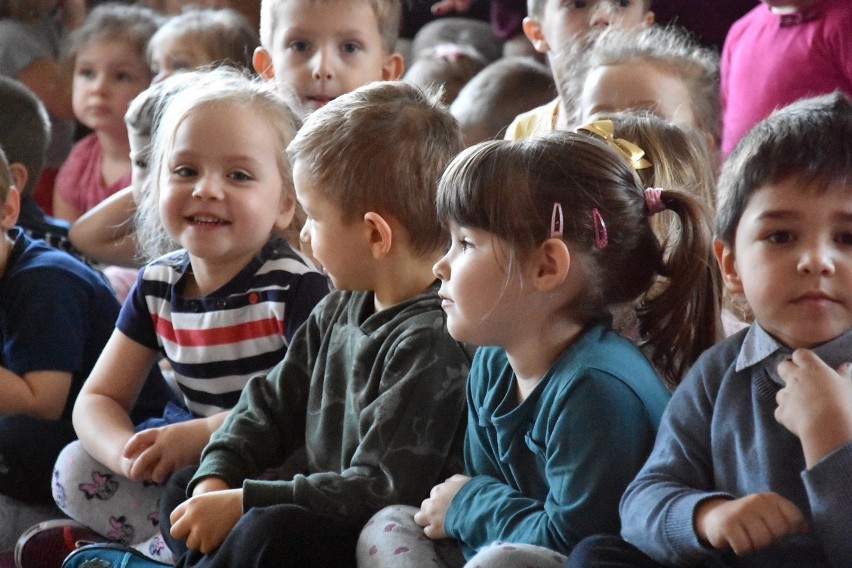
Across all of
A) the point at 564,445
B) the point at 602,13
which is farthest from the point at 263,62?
the point at 564,445

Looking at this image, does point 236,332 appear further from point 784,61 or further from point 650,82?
point 784,61

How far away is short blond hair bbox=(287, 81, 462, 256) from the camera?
1581 mm

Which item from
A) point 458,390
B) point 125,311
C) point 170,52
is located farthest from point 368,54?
point 458,390

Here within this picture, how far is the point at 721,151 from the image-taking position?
2.54 meters

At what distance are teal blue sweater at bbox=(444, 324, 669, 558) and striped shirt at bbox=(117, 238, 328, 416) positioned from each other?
45 centimetres

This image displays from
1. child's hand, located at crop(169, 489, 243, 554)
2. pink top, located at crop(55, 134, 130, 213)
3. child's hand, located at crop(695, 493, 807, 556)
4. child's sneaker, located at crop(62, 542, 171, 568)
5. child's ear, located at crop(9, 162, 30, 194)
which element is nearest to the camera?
child's hand, located at crop(695, 493, 807, 556)

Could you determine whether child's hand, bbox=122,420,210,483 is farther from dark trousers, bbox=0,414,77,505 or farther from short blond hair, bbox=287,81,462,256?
short blond hair, bbox=287,81,462,256

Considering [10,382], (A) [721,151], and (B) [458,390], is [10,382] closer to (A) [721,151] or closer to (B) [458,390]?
(B) [458,390]

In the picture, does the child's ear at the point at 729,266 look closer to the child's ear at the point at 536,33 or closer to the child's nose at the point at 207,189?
the child's nose at the point at 207,189

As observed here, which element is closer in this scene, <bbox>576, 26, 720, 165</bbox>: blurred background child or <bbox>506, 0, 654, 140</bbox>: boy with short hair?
<bbox>576, 26, 720, 165</bbox>: blurred background child

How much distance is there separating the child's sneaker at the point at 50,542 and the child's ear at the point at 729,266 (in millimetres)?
1062

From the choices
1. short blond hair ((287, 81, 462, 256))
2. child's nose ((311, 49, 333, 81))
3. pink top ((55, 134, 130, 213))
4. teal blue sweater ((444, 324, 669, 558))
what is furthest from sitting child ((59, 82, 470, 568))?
pink top ((55, 134, 130, 213))

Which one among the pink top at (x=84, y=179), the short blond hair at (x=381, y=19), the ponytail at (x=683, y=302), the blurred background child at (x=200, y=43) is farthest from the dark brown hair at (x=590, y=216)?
the pink top at (x=84, y=179)

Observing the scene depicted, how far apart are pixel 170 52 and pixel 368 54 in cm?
71
